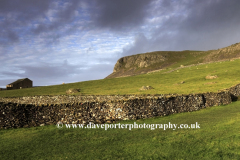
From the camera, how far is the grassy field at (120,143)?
10.4m

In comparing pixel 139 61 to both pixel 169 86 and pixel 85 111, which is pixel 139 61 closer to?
pixel 169 86

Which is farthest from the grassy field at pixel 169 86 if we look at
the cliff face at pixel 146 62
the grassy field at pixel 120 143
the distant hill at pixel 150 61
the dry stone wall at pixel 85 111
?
the cliff face at pixel 146 62

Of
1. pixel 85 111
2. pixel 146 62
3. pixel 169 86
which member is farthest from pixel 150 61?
pixel 85 111

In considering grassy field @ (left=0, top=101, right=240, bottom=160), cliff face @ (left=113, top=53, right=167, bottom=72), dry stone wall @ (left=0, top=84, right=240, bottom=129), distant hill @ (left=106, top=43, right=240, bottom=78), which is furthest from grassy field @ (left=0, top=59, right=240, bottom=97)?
cliff face @ (left=113, top=53, right=167, bottom=72)

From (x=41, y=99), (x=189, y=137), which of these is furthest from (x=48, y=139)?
(x=41, y=99)

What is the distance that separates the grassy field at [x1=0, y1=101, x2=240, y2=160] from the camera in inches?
410

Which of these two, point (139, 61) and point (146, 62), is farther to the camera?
point (139, 61)

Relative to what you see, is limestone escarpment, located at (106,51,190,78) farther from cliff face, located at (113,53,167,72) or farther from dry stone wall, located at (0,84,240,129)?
dry stone wall, located at (0,84,240,129)

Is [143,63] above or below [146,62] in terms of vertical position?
below

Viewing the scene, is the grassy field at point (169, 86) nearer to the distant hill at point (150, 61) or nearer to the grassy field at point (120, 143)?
the grassy field at point (120, 143)

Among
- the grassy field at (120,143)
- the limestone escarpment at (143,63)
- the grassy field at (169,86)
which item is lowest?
the grassy field at (120,143)

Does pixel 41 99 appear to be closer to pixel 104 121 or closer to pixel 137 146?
pixel 104 121

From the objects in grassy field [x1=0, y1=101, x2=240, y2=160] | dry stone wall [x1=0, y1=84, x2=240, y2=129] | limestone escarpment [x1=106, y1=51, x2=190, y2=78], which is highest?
limestone escarpment [x1=106, y1=51, x2=190, y2=78]

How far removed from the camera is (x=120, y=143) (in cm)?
1231
